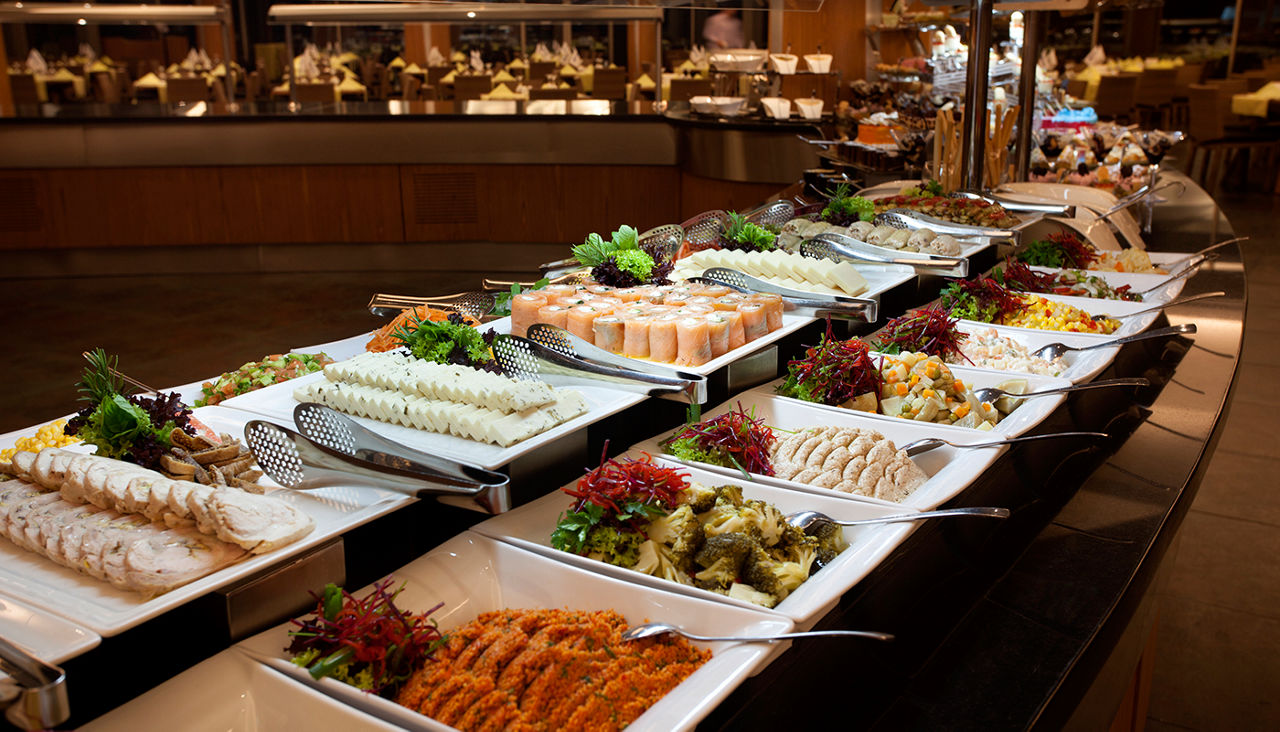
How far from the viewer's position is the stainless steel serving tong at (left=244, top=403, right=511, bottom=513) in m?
1.23

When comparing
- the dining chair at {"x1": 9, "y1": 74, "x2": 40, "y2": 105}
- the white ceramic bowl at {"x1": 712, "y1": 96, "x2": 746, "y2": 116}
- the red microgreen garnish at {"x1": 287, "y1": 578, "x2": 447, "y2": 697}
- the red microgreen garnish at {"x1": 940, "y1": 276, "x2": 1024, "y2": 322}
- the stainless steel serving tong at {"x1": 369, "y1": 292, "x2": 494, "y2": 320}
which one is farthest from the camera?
the dining chair at {"x1": 9, "y1": 74, "x2": 40, "y2": 105}

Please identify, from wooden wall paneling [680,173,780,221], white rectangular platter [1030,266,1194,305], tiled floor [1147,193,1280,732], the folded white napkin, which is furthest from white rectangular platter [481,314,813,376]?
the folded white napkin

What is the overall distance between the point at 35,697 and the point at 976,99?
325 centimetres

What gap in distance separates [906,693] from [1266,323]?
601 cm

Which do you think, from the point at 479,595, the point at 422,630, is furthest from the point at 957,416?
the point at 422,630

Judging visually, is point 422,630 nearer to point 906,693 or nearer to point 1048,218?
point 906,693

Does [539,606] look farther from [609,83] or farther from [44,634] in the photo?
[609,83]

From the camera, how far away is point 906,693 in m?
1.11

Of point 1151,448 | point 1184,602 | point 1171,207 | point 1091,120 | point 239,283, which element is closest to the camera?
point 1151,448

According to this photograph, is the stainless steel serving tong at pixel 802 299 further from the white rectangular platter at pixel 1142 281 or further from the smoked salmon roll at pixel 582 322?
the white rectangular platter at pixel 1142 281

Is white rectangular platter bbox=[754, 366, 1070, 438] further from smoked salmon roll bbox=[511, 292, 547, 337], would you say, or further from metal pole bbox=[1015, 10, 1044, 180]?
metal pole bbox=[1015, 10, 1044, 180]

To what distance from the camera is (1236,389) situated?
178 inches

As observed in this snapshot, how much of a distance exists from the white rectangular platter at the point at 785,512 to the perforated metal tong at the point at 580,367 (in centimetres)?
13

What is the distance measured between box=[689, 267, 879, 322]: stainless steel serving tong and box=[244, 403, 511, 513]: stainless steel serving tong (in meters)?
1.04
